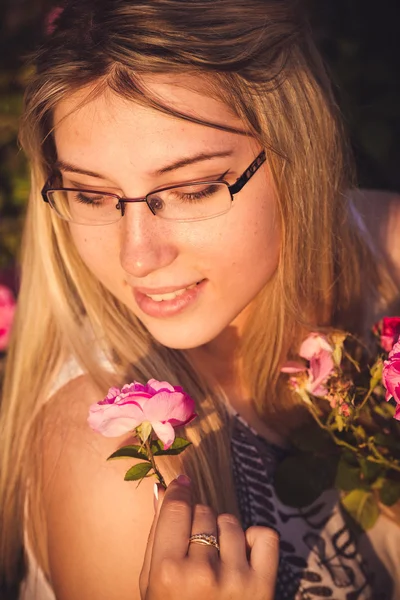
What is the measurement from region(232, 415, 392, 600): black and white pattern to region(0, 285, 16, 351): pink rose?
1354 millimetres

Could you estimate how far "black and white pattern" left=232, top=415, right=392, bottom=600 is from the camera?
2.32m

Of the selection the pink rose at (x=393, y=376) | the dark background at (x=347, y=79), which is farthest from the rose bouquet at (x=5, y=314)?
the pink rose at (x=393, y=376)

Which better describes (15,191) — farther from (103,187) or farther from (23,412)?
(103,187)

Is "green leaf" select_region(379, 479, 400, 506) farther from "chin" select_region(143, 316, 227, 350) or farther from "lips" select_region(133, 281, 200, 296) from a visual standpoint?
"lips" select_region(133, 281, 200, 296)

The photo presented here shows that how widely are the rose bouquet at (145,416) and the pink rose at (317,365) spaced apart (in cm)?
56

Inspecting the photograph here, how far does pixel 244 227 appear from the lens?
2.06m

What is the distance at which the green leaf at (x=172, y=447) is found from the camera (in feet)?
5.19

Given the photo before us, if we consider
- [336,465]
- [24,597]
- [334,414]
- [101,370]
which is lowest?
[24,597]

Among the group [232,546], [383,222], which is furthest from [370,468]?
[383,222]

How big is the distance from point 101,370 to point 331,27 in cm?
222

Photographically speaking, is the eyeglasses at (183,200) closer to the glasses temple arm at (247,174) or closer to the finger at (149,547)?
the glasses temple arm at (247,174)

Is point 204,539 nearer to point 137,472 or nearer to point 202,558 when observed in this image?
point 202,558

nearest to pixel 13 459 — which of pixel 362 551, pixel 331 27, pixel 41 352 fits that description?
pixel 41 352

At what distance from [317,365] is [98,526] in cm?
79
